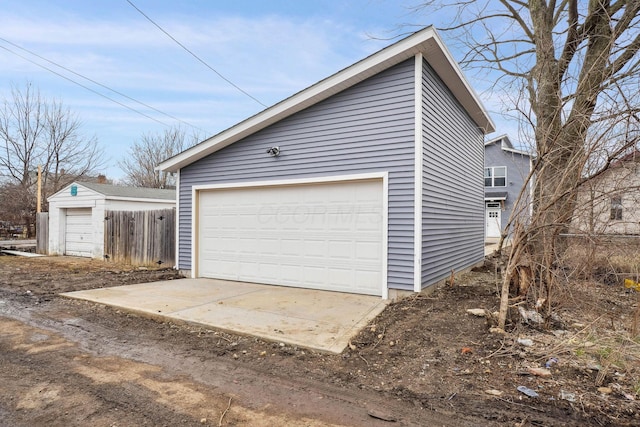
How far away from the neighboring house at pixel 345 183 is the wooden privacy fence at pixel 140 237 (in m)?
2.03

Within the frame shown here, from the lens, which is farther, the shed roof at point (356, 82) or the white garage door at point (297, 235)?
the white garage door at point (297, 235)

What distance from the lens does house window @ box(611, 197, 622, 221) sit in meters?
3.93

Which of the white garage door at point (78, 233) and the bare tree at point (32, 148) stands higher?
the bare tree at point (32, 148)

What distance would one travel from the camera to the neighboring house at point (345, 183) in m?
6.29

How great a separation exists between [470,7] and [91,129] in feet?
81.7

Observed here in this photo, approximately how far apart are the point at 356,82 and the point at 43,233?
15.0 metres

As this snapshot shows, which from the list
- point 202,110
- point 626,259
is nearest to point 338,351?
point 626,259

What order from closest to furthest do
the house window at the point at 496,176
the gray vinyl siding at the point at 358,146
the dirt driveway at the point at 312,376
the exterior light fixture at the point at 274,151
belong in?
the dirt driveway at the point at 312,376, the gray vinyl siding at the point at 358,146, the exterior light fixture at the point at 274,151, the house window at the point at 496,176

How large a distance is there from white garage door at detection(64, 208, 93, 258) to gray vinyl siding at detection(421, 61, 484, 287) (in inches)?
490

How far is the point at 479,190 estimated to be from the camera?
11.3 metres

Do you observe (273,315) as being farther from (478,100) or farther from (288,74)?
(288,74)

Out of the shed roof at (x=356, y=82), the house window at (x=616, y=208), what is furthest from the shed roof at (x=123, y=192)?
the house window at (x=616, y=208)

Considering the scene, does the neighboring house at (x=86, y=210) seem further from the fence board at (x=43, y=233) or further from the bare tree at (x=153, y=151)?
the bare tree at (x=153, y=151)

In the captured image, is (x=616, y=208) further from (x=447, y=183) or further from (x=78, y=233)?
(x=78, y=233)
